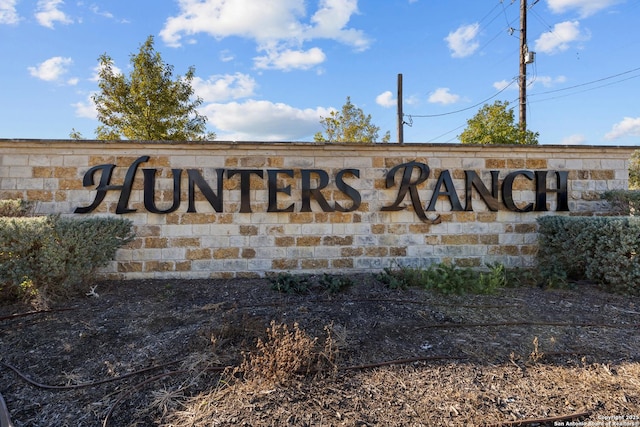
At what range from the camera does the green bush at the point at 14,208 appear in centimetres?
523

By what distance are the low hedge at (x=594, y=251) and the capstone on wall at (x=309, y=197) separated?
21.5 inches

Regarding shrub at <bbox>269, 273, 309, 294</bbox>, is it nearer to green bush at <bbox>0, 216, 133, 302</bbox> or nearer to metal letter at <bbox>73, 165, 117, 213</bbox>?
green bush at <bbox>0, 216, 133, 302</bbox>

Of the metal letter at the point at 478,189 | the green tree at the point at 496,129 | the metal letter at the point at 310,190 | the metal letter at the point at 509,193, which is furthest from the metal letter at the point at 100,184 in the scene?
the green tree at the point at 496,129

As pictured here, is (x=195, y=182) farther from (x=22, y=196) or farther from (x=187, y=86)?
(x=187, y=86)

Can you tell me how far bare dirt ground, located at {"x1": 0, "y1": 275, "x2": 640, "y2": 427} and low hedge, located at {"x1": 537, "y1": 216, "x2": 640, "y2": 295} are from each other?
0.46 metres

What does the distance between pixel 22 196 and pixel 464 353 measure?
6366 millimetres

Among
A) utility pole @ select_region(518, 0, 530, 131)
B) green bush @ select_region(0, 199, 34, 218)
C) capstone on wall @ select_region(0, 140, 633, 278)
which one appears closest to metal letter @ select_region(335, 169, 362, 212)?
capstone on wall @ select_region(0, 140, 633, 278)

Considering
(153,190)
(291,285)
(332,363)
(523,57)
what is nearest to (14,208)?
(153,190)

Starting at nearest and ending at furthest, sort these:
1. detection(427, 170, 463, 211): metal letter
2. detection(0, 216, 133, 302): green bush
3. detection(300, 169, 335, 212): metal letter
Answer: detection(0, 216, 133, 302): green bush → detection(300, 169, 335, 212): metal letter → detection(427, 170, 463, 211): metal letter

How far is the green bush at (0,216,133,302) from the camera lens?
4230 mm

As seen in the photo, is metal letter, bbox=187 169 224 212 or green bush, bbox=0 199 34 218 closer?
→ green bush, bbox=0 199 34 218

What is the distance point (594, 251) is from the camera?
5156 millimetres

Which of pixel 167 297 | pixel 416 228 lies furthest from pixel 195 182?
pixel 416 228

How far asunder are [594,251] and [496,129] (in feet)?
25.6
